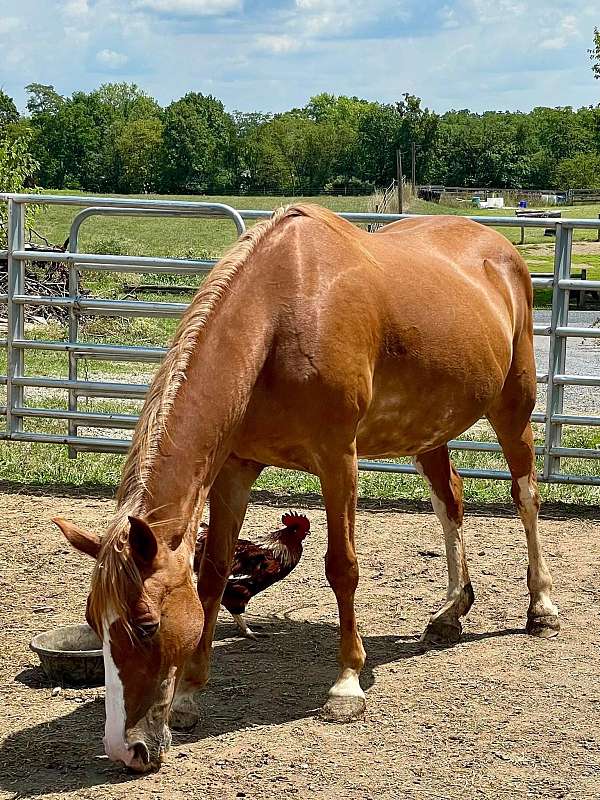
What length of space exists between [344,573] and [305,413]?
25.2 inches

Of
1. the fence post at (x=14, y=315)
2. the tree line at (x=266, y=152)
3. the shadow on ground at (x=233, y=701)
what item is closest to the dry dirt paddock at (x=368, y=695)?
the shadow on ground at (x=233, y=701)

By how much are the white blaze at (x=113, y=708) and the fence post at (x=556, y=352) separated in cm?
451

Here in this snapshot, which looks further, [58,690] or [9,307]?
[9,307]

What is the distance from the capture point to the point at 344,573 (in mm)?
3932

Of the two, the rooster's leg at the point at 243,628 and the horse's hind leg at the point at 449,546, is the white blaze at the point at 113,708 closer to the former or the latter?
the rooster's leg at the point at 243,628

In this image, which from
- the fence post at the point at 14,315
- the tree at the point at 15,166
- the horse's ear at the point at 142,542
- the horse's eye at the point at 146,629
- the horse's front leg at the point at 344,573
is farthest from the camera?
the tree at the point at 15,166

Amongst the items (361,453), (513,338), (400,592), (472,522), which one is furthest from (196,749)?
(472,522)

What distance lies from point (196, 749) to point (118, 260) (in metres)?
4.41

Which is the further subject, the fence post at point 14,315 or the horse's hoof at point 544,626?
the fence post at point 14,315

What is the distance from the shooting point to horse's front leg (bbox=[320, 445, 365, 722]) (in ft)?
12.6

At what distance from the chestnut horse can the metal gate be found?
1.81 m

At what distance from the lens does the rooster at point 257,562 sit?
454cm

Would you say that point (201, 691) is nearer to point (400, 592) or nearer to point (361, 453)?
point (361, 453)

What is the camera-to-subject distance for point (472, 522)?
6.59 metres
